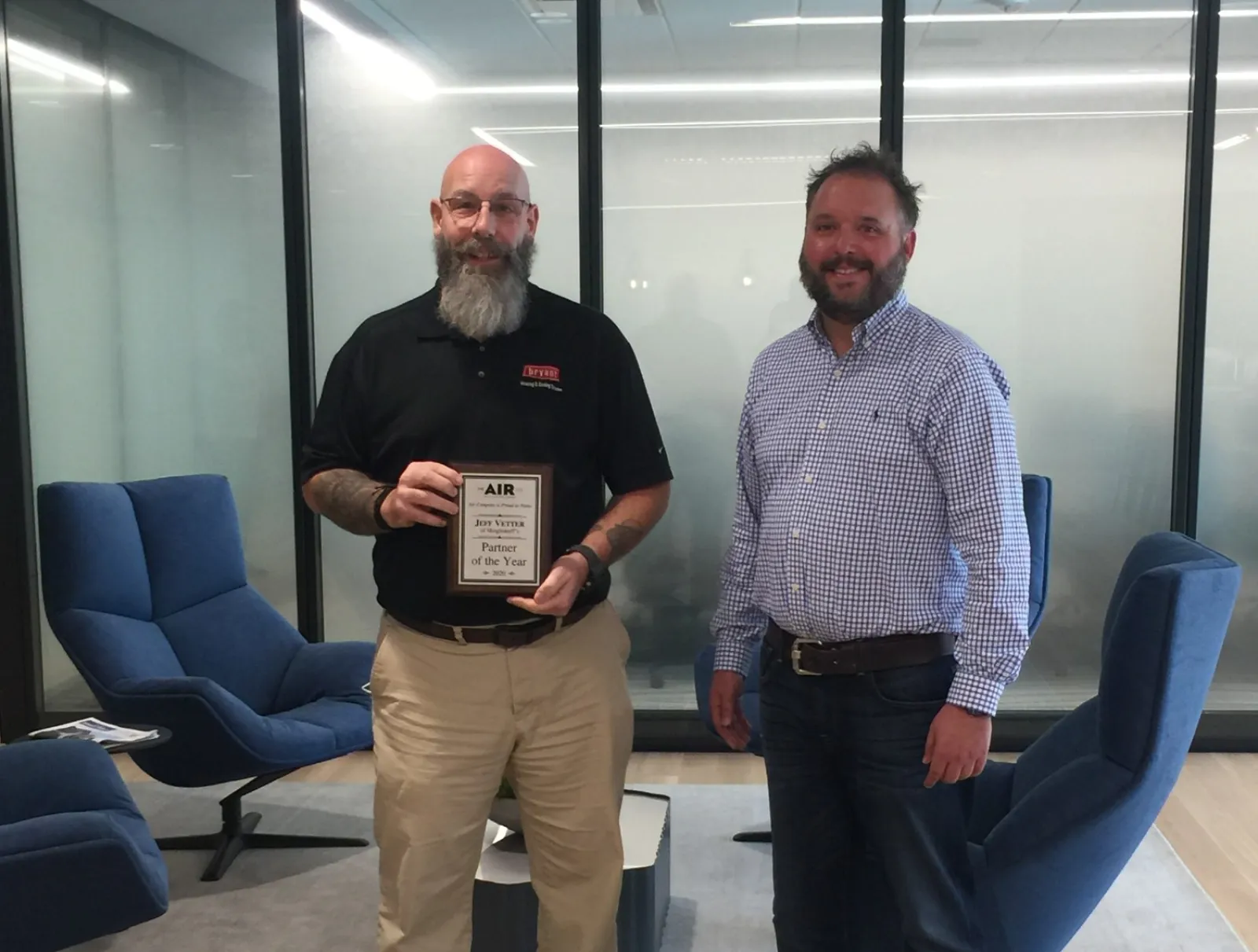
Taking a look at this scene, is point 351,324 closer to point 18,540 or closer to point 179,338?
point 179,338

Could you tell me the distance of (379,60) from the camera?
3957mm

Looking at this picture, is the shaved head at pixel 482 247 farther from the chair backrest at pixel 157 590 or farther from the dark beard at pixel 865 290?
the chair backrest at pixel 157 590

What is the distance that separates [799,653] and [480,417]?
0.68m

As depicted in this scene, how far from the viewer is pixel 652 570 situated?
4090 millimetres

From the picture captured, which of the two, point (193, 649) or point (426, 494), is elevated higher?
point (426, 494)

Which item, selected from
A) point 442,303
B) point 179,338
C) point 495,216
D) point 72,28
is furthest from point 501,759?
point 72,28

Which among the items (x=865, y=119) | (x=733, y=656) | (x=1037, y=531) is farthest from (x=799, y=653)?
(x=865, y=119)

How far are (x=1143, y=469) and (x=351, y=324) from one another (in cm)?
296

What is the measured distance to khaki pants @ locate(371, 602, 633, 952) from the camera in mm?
1852

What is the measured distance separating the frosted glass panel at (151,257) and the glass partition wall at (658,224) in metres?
0.01

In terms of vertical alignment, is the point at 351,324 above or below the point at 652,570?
above

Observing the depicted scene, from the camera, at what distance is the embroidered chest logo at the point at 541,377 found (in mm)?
1913

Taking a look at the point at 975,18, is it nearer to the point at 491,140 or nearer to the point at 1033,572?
the point at 491,140

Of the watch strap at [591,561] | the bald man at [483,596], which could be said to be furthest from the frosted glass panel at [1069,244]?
the watch strap at [591,561]
